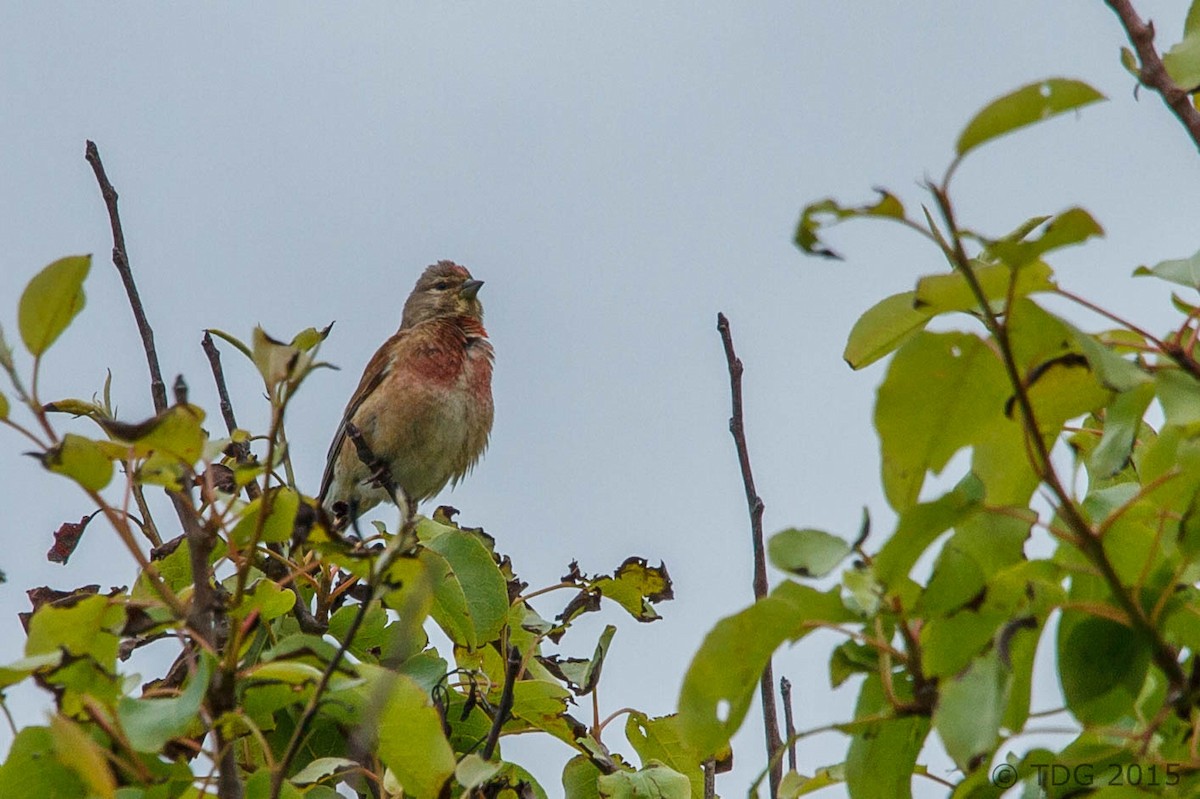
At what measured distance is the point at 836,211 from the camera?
1.35 meters

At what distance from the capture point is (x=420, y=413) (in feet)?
27.5

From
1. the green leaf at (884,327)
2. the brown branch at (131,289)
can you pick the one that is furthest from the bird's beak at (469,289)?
the green leaf at (884,327)

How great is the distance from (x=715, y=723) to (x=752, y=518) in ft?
3.72

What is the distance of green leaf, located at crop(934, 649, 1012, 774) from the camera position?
134cm

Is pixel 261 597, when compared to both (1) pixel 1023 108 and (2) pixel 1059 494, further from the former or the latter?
(1) pixel 1023 108

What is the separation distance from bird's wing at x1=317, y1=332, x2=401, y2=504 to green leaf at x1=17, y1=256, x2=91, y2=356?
6.89m

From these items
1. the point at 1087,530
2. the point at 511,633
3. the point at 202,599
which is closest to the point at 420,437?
the point at 511,633

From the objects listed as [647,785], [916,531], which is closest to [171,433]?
[916,531]

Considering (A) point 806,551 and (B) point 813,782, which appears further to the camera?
(B) point 813,782

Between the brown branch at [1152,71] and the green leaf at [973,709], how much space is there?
2.57 feet

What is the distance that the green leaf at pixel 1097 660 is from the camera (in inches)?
59.5

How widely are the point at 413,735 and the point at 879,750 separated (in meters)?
0.76

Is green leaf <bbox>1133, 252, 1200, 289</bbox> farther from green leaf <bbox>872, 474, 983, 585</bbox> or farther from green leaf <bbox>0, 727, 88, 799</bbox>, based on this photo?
green leaf <bbox>0, 727, 88, 799</bbox>

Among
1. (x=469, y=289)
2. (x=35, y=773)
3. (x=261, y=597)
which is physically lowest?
(x=35, y=773)
